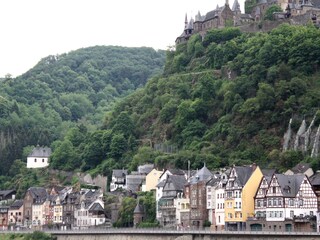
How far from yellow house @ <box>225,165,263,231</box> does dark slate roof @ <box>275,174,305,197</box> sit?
3797mm

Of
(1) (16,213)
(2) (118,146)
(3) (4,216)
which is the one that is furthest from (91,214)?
(3) (4,216)

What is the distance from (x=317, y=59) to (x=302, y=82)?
228 inches

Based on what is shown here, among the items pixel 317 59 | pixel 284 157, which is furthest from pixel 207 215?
pixel 317 59

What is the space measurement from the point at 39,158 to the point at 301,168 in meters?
59.6

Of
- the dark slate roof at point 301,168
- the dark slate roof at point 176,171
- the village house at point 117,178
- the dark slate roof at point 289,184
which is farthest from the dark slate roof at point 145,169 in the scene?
the dark slate roof at point 289,184

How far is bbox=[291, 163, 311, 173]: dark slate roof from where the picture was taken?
87963mm

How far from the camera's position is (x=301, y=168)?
3487 inches

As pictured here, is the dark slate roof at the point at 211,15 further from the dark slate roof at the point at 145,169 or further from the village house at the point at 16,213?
the village house at the point at 16,213

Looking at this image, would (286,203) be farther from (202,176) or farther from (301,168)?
(202,176)

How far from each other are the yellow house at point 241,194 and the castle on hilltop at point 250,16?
47.8 metres

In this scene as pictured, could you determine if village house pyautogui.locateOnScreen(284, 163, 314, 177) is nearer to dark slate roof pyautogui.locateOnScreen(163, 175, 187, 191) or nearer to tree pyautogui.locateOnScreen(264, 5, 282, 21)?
dark slate roof pyautogui.locateOnScreen(163, 175, 187, 191)

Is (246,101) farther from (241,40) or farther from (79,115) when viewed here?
(79,115)

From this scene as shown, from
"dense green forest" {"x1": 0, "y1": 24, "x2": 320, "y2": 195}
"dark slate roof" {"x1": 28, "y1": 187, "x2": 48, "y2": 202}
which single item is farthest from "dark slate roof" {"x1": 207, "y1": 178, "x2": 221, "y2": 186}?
"dark slate roof" {"x1": 28, "y1": 187, "x2": 48, "y2": 202}

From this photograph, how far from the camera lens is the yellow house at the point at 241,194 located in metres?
83.0
